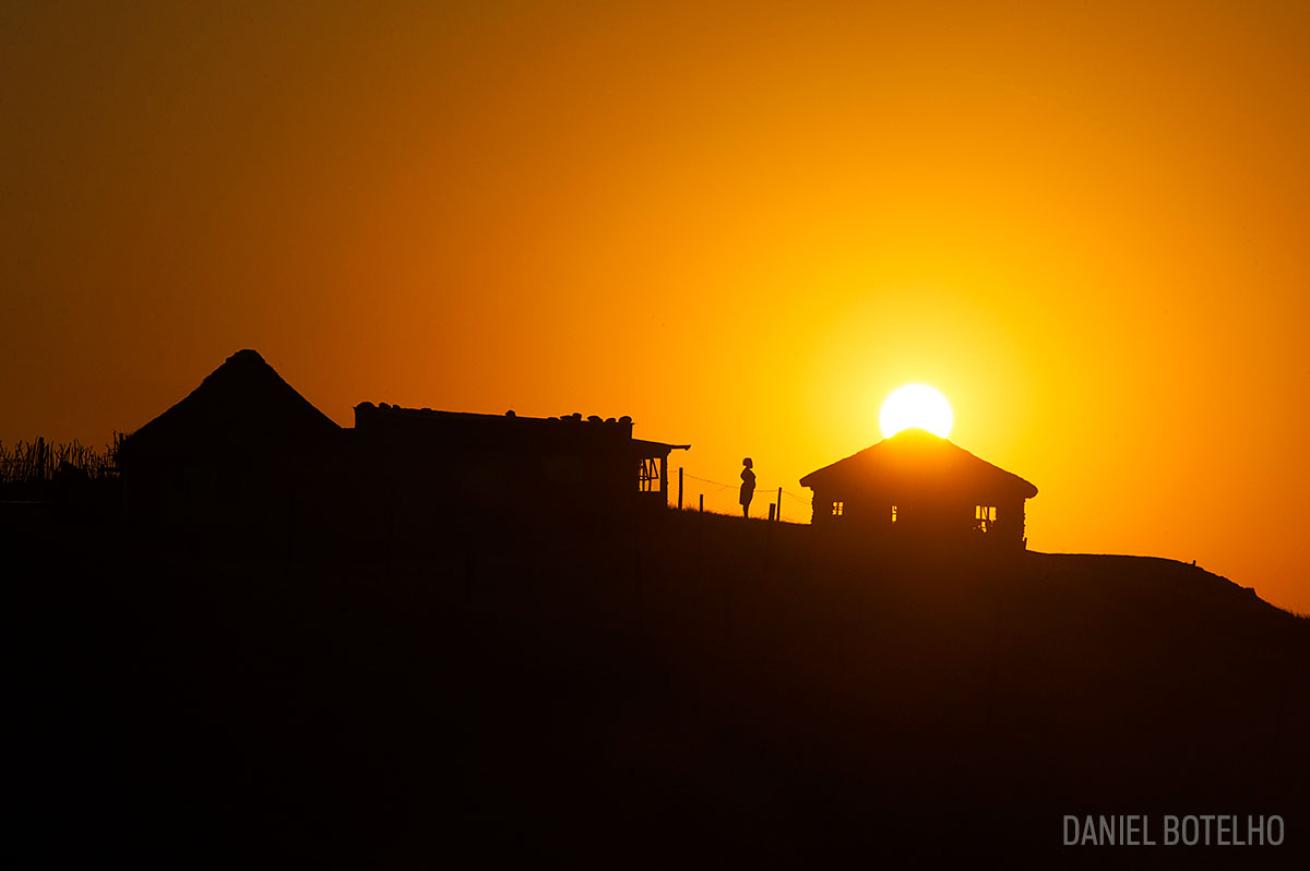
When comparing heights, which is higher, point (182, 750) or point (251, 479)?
point (251, 479)

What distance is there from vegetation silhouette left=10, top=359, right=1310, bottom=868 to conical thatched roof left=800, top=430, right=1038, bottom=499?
10855mm

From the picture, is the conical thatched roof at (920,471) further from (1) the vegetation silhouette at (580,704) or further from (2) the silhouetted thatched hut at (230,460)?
(2) the silhouetted thatched hut at (230,460)

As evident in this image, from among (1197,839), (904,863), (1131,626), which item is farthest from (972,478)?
(904,863)

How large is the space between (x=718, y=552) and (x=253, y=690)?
2070cm

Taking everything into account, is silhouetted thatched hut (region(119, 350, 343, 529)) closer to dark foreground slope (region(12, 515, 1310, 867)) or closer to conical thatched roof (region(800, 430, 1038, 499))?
dark foreground slope (region(12, 515, 1310, 867))

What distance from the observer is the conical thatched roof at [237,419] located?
4072cm

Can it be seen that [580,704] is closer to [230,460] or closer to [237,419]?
[230,460]

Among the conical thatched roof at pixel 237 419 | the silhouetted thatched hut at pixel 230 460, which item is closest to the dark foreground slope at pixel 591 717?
the silhouetted thatched hut at pixel 230 460

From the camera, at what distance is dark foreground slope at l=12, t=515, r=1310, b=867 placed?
18.8 meters

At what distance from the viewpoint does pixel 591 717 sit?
77.2 feet

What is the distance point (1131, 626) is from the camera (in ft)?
125

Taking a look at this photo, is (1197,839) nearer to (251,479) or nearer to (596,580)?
(596,580)

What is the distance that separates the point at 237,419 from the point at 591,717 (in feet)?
70.3

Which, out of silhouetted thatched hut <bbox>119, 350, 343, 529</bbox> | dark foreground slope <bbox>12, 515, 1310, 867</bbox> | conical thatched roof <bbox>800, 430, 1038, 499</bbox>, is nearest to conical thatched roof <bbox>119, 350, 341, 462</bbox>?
silhouetted thatched hut <bbox>119, 350, 343, 529</bbox>
